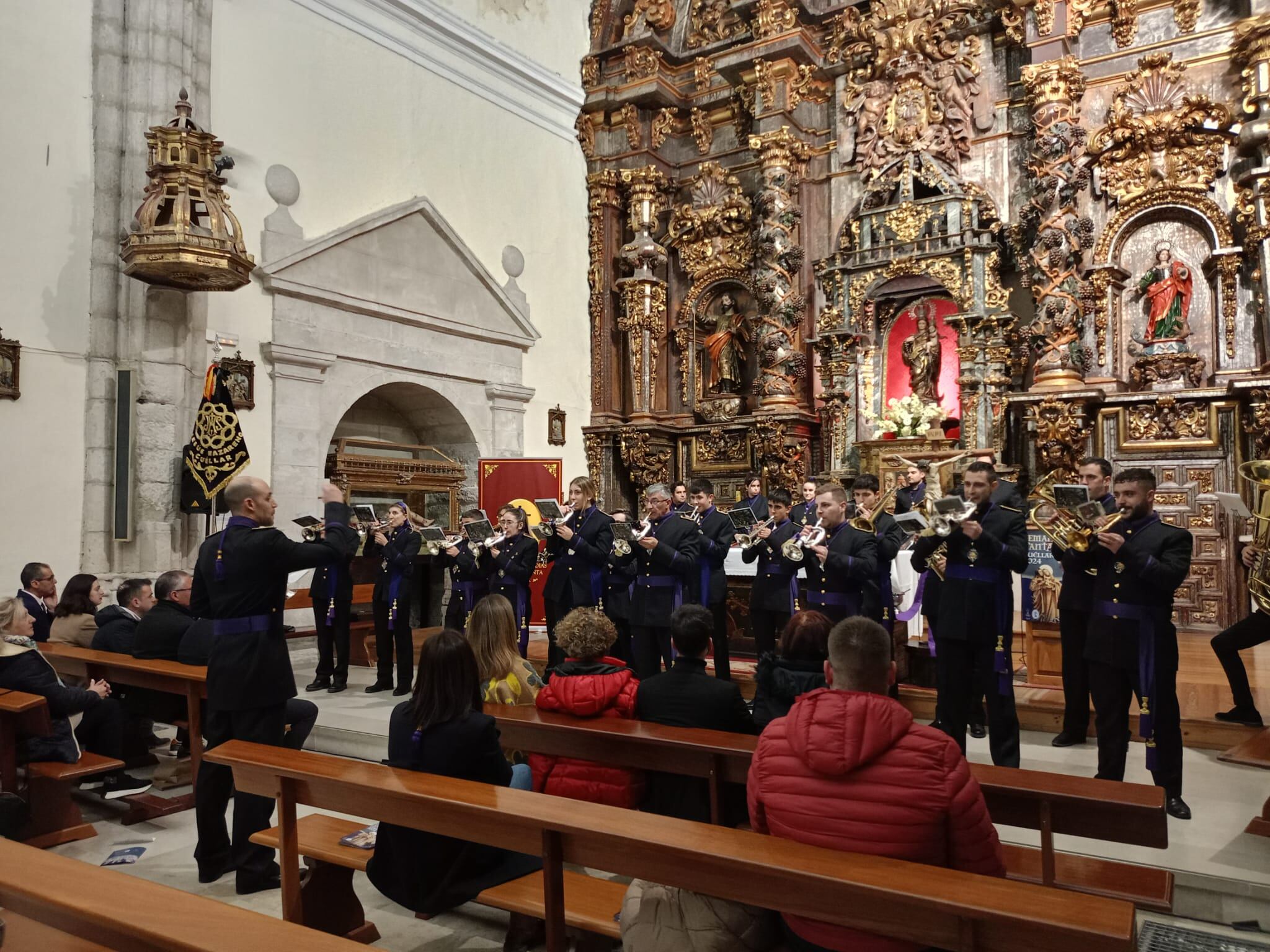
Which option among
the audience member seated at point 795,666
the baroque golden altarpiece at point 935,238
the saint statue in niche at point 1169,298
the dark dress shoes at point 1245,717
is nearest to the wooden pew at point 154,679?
the audience member seated at point 795,666

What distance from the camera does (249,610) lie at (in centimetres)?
417

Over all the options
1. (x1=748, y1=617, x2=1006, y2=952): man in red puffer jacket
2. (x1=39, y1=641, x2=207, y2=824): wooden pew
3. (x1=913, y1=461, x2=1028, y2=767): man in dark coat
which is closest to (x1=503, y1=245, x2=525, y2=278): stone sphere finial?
(x1=39, y1=641, x2=207, y2=824): wooden pew

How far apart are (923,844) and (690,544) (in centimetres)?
469

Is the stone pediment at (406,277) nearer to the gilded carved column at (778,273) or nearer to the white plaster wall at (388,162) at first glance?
the white plaster wall at (388,162)

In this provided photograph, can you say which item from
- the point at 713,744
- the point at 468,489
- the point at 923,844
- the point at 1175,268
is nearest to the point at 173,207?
the point at 468,489

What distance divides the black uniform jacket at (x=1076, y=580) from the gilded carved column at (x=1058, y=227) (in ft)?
17.7

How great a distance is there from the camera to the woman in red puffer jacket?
3.91m

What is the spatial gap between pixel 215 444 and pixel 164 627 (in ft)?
11.0

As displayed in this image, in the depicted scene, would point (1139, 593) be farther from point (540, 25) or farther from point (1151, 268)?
point (540, 25)

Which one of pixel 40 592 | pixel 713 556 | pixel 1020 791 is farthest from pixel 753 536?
pixel 40 592

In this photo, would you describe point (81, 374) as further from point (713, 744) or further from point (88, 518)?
point (713, 744)

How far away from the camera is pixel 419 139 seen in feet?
37.7

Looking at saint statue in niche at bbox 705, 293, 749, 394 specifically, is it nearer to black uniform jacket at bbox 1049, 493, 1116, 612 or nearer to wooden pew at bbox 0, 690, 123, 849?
black uniform jacket at bbox 1049, 493, 1116, 612

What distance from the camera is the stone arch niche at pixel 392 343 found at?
9.70 meters
